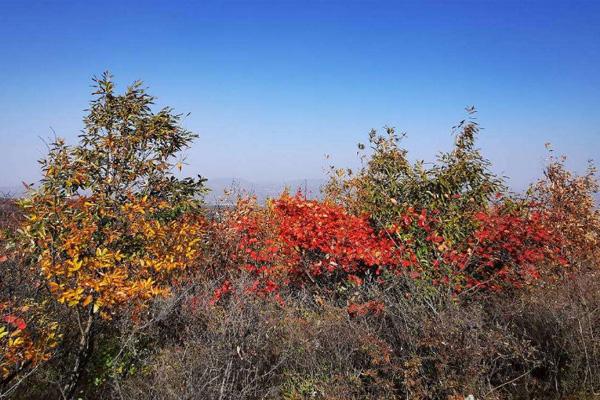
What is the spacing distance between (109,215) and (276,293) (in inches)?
203

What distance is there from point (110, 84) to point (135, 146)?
1052 millimetres

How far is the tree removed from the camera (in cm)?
479

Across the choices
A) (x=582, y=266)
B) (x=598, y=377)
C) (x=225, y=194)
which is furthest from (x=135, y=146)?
(x=582, y=266)

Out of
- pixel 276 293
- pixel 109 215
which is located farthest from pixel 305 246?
pixel 109 215

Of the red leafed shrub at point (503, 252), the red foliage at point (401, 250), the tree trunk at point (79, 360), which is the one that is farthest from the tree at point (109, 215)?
the red leafed shrub at point (503, 252)

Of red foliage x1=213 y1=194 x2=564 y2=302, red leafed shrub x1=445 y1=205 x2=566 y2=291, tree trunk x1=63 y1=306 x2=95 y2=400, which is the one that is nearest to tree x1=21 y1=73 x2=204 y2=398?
tree trunk x1=63 y1=306 x2=95 y2=400

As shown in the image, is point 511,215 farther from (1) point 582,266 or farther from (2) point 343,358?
(2) point 343,358

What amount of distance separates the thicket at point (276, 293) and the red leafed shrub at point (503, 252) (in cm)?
5

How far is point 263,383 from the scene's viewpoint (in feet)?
18.9

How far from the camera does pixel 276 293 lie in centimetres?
952

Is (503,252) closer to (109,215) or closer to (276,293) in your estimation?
(276,293)

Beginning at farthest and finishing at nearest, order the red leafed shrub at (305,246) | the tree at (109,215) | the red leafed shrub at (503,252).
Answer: the red leafed shrub at (305,246) → the red leafed shrub at (503,252) → the tree at (109,215)

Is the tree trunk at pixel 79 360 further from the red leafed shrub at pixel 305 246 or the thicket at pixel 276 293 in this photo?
the red leafed shrub at pixel 305 246

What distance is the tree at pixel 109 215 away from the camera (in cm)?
479
